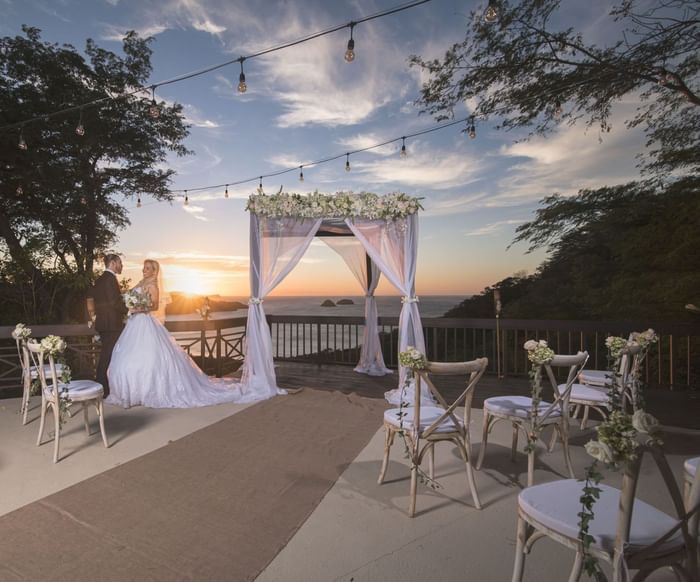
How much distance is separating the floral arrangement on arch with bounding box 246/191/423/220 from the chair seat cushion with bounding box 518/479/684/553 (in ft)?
12.2

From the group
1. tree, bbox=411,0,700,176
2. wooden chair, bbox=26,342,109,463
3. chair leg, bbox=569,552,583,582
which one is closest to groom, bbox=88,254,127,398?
wooden chair, bbox=26,342,109,463

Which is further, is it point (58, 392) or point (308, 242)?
point (308, 242)

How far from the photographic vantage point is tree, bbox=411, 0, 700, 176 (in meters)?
5.50

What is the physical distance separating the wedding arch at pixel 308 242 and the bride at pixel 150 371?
2.22 ft

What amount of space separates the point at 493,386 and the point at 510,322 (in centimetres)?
96

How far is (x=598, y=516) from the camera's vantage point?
4.52 feet

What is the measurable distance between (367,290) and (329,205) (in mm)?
2066

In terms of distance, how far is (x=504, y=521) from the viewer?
2289 millimetres

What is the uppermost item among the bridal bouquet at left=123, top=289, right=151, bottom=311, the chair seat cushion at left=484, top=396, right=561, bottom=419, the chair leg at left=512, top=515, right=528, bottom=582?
the bridal bouquet at left=123, top=289, right=151, bottom=311

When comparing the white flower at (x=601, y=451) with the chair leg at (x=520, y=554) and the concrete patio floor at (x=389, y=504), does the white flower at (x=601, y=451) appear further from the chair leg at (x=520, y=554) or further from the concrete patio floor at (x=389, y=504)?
the concrete patio floor at (x=389, y=504)

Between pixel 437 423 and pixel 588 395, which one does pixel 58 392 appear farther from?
pixel 588 395

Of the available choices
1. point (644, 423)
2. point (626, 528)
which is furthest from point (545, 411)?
point (644, 423)

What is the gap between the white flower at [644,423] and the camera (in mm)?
1058

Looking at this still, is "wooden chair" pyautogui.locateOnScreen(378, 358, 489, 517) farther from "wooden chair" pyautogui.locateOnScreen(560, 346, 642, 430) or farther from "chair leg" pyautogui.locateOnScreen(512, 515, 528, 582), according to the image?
"wooden chair" pyautogui.locateOnScreen(560, 346, 642, 430)
